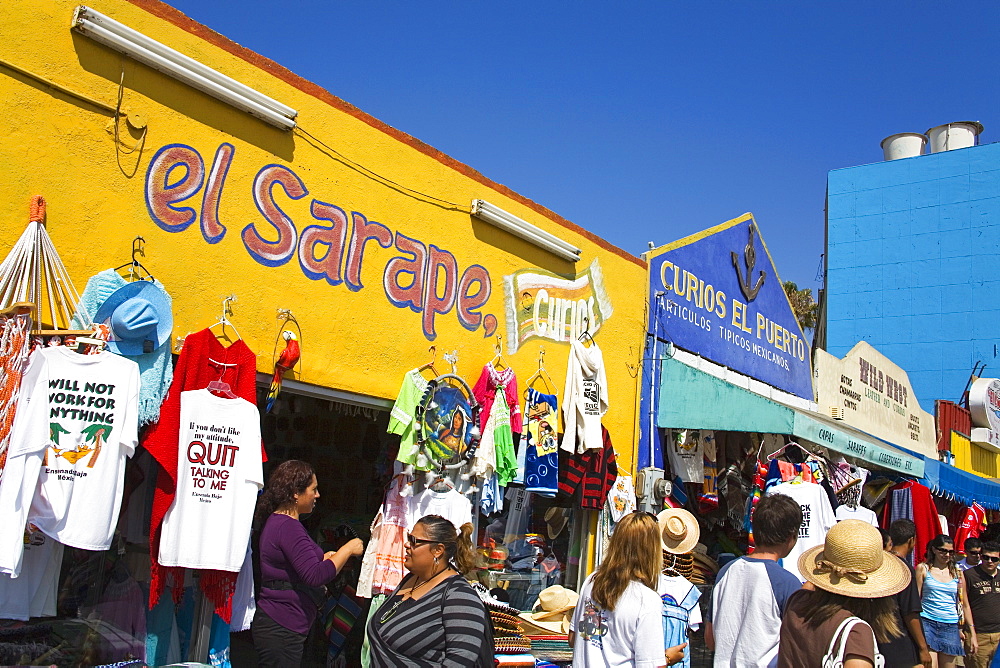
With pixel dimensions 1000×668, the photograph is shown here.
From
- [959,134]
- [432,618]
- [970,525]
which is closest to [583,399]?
[432,618]

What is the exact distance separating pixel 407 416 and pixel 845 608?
12.7 feet

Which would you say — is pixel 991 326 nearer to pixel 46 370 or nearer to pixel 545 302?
pixel 545 302

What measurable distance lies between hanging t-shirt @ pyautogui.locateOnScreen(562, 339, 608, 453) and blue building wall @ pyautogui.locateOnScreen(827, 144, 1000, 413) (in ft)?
62.0

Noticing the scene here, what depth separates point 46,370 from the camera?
4328 mm

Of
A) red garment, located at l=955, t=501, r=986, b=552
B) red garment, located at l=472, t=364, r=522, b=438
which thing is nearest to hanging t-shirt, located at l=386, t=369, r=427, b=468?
red garment, located at l=472, t=364, r=522, b=438

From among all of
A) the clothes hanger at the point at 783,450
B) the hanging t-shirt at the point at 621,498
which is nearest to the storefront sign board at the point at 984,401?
the clothes hanger at the point at 783,450

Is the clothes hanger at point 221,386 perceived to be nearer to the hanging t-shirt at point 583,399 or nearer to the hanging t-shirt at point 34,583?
the hanging t-shirt at point 34,583

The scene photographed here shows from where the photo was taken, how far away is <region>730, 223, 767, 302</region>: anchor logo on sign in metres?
12.8

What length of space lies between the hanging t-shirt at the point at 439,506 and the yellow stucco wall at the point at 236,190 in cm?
92

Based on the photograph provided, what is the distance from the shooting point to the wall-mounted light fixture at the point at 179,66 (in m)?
5.01

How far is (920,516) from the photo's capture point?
11.7m

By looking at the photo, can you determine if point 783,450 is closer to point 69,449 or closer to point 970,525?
point 970,525

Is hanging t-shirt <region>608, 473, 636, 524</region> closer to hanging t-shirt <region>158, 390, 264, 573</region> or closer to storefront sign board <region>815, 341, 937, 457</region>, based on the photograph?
hanging t-shirt <region>158, 390, 264, 573</region>

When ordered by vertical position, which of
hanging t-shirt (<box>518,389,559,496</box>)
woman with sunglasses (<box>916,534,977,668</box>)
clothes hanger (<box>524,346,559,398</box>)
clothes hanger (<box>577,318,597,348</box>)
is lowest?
woman with sunglasses (<box>916,534,977,668</box>)
